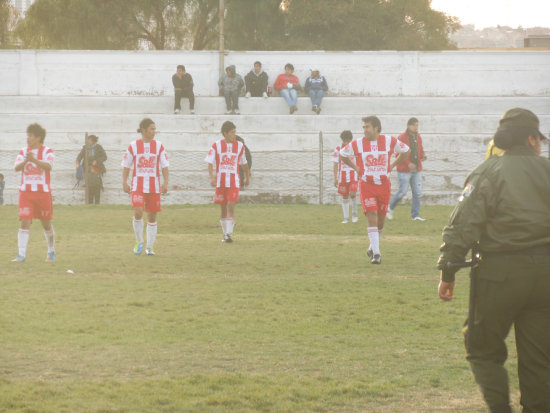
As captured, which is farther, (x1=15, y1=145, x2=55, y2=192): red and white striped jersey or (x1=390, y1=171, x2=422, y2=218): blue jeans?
(x1=390, y1=171, x2=422, y2=218): blue jeans

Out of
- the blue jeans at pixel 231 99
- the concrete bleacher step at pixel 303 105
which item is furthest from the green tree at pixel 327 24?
the blue jeans at pixel 231 99

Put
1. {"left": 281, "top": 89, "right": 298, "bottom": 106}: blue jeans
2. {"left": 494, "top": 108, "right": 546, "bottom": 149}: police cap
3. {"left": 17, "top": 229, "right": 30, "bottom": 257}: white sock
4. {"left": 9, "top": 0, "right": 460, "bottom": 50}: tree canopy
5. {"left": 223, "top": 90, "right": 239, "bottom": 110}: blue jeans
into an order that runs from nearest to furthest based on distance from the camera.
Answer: {"left": 494, "top": 108, "right": 546, "bottom": 149}: police cap → {"left": 17, "top": 229, "right": 30, "bottom": 257}: white sock → {"left": 223, "top": 90, "right": 239, "bottom": 110}: blue jeans → {"left": 281, "top": 89, "right": 298, "bottom": 106}: blue jeans → {"left": 9, "top": 0, "right": 460, "bottom": 50}: tree canopy

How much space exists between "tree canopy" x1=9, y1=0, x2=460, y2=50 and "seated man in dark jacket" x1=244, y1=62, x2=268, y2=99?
32.4 ft

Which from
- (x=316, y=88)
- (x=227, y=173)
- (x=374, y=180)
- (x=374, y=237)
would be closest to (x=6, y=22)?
(x=316, y=88)

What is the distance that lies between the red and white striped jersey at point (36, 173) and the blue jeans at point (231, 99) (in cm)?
1802

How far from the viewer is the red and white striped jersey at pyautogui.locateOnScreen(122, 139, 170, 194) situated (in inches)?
555

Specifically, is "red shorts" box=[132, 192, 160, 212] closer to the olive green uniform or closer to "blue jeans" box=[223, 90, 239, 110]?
the olive green uniform

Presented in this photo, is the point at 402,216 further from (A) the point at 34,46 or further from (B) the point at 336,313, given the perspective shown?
(A) the point at 34,46

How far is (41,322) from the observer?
28.6 feet

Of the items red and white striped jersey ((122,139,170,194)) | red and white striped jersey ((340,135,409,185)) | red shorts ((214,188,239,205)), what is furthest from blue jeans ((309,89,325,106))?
red and white striped jersey ((340,135,409,185))

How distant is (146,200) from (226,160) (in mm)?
2243

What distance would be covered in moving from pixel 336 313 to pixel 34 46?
116ft

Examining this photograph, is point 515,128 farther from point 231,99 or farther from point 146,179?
point 231,99

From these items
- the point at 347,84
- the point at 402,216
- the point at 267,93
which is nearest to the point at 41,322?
the point at 402,216
